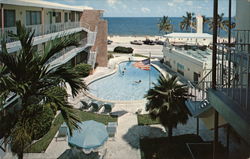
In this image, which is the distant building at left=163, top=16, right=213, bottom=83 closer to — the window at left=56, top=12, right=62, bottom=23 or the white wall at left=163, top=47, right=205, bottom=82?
the white wall at left=163, top=47, right=205, bottom=82

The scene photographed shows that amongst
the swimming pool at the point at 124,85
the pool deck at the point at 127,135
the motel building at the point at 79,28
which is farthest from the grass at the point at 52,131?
the motel building at the point at 79,28

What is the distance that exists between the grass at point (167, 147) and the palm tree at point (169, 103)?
814mm

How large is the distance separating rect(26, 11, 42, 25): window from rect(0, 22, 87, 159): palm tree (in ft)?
46.2

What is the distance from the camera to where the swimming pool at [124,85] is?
23547 mm

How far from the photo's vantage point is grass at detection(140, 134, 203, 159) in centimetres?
1215

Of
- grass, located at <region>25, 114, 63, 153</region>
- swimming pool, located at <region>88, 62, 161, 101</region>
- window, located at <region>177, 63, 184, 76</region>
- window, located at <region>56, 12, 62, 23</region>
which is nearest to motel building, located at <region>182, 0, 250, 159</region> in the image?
window, located at <region>177, 63, 184, 76</region>

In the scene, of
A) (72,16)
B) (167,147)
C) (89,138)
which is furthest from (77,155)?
(72,16)

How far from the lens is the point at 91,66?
99.5 feet

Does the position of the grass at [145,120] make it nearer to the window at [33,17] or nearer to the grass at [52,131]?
the grass at [52,131]

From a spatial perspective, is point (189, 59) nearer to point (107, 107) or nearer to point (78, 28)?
point (107, 107)

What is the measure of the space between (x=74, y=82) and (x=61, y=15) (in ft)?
77.4

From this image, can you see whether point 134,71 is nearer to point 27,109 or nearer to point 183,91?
point 183,91

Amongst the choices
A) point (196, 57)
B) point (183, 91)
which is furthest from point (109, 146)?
point (196, 57)

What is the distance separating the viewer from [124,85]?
2747 cm
